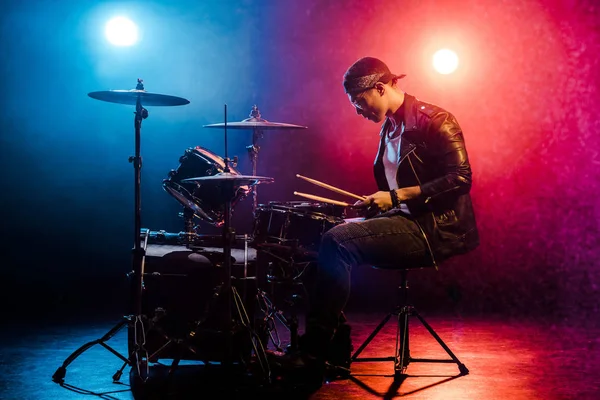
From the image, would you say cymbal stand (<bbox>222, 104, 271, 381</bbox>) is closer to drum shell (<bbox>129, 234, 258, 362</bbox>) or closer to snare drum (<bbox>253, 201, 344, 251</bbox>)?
drum shell (<bbox>129, 234, 258, 362</bbox>)

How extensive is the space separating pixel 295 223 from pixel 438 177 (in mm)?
870

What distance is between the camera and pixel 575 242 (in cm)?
567

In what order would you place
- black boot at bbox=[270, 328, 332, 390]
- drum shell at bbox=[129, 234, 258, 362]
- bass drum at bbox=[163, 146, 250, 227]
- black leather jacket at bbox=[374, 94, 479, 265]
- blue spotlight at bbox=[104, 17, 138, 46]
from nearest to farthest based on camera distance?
1. black boot at bbox=[270, 328, 332, 390]
2. black leather jacket at bbox=[374, 94, 479, 265]
3. drum shell at bbox=[129, 234, 258, 362]
4. bass drum at bbox=[163, 146, 250, 227]
5. blue spotlight at bbox=[104, 17, 138, 46]

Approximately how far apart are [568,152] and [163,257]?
3.56 metres

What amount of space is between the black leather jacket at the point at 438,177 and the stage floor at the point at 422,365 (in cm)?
67

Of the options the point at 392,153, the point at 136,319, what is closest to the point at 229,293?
the point at 136,319

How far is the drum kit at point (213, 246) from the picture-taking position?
348cm

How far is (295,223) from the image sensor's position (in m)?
3.84

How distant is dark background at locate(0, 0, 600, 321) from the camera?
5.61 meters

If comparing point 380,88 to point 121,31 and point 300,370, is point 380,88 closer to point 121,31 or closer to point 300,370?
point 300,370

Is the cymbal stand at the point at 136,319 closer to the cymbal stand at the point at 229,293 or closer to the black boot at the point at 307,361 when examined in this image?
the cymbal stand at the point at 229,293

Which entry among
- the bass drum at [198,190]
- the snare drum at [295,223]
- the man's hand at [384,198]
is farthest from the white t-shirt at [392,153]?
the bass drum at [198,190]

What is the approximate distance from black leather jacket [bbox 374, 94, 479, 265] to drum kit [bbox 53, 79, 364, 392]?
338 mm

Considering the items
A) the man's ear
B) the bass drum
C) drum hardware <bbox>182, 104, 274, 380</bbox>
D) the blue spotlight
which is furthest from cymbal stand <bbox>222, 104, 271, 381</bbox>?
the blue spotlight
